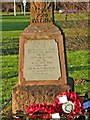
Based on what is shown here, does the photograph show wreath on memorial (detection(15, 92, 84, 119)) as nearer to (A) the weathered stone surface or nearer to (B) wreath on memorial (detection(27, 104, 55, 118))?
(B) wreath on memorial (detection(27, 104, 55, 118))

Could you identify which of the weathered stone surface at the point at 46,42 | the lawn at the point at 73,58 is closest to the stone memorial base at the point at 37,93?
the weathered stone surface at the point at 46,42

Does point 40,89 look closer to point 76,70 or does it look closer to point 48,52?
point 48,52

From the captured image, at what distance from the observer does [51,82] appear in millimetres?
7371

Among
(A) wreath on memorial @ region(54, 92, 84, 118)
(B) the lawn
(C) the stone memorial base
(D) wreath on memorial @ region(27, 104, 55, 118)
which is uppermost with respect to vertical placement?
(A) wreath on memorial @ region(54, 92, 84, 118)

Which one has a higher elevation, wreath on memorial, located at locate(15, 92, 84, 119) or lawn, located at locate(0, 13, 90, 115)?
wreath on memorial, located at locate(15, 92, 84, 119)

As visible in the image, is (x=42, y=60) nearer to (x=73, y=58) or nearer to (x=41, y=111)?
(x=41, y=111)

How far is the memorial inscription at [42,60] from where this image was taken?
7.30 metres

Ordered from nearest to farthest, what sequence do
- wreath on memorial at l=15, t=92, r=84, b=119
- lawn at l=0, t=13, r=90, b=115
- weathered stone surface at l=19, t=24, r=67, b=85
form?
wreath on memorial at l=15, t=92, r=84, b=119 → weathered stone surface at l=19, t=24, r=67, b=85 → lawn at l=0, t=13, r=90, b=115

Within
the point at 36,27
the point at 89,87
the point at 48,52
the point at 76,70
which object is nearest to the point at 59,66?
the point at 48,52

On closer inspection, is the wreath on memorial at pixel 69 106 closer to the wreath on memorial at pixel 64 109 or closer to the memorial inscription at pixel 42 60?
the wreath on memorial at pixel 64 109


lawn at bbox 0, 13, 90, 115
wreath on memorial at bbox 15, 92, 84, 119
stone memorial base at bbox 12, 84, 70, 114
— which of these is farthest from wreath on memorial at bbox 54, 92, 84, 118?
lawn at bbox 0, 13, 90, 115

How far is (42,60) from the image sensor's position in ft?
24.1

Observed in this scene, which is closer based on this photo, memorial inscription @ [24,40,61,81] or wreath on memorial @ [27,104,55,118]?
wreath on memorial @ [27,104,55,118]

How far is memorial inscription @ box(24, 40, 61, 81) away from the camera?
730 cm
